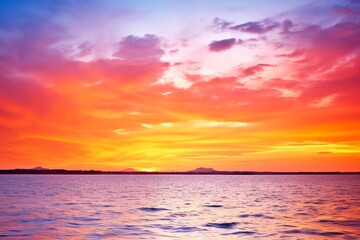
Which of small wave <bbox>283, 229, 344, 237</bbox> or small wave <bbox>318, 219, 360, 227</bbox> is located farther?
small wave <bbox>318, 219, 360, 227</bbox>

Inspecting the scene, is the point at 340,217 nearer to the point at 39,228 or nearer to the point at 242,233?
the point at 242,233

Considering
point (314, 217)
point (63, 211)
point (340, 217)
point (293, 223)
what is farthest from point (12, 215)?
point (340, 217)

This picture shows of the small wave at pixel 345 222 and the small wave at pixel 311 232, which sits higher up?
the small wave at pixel 345 222

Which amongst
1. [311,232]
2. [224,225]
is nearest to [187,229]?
[224,225]

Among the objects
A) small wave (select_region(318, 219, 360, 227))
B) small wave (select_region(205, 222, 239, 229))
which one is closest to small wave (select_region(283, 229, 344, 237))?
small wave (select_region(205, 222, 239, 229))

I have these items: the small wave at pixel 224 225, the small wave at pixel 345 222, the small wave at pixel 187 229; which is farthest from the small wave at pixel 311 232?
the small wave at pixel 187 229

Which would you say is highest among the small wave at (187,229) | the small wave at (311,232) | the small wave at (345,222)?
the small wave at (187,229)

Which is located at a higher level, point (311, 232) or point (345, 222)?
point (345, 222)

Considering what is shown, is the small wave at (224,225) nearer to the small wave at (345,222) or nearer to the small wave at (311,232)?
the small wave at (311,232)

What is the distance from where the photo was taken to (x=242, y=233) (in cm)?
3353

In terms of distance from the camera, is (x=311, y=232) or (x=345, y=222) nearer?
(x=311, y=232)

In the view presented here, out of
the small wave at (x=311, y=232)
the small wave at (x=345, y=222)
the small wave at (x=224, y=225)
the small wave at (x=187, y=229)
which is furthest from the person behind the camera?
the small wave at (x=345, y=222)

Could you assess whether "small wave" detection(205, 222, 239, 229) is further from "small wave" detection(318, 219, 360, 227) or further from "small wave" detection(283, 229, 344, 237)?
"small wave" detection(318, 219, 360, 227)

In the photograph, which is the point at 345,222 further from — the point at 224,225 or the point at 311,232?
the point at 224,225
